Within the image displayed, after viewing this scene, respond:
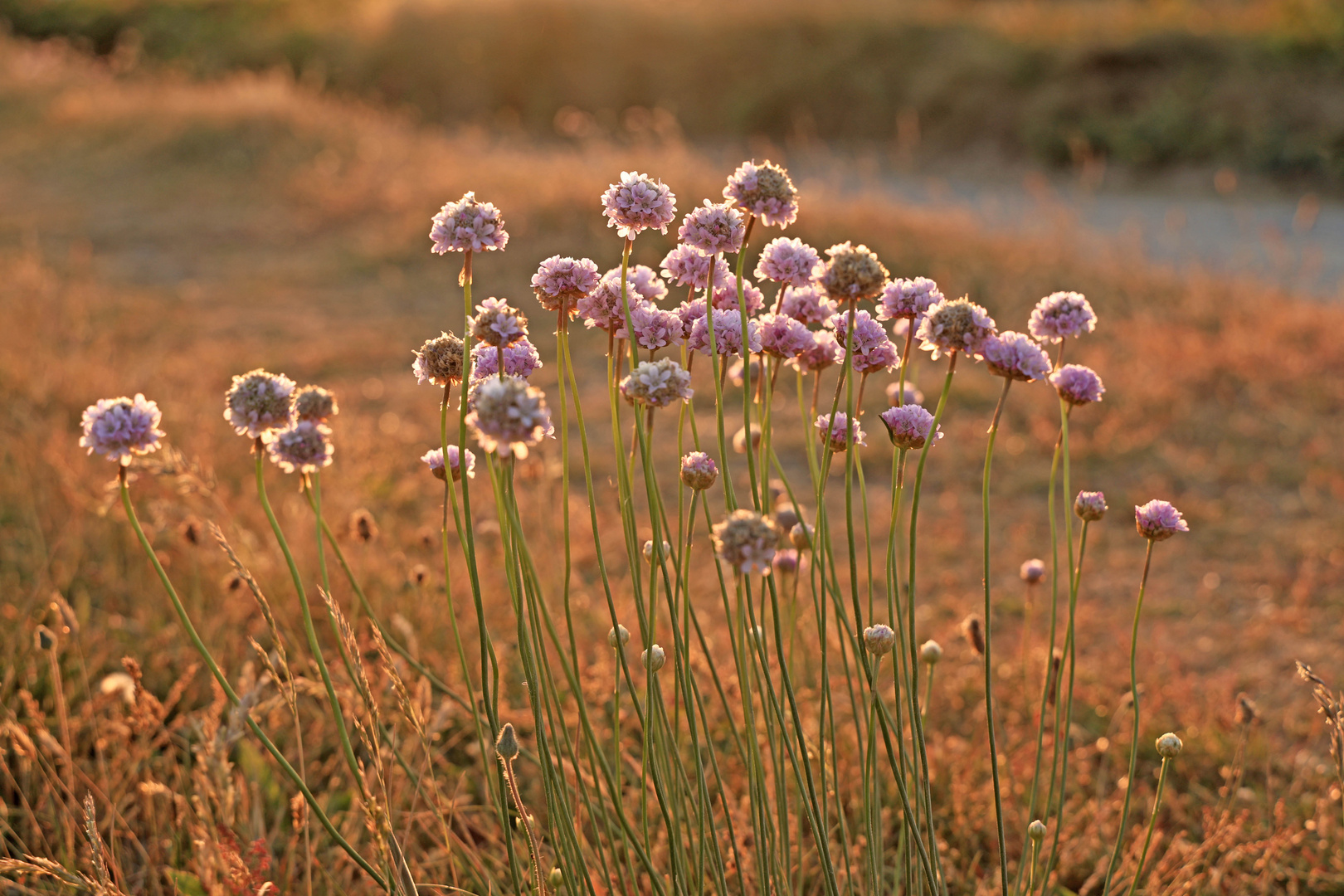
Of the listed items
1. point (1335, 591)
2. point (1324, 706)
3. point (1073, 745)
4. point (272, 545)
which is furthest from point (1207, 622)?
point (272, 545)

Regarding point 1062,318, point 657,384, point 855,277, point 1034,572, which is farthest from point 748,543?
point 1034,572

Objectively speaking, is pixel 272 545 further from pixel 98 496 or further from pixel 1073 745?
pixel 1073 745

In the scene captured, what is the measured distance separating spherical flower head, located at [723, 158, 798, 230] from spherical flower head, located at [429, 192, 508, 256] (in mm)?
276

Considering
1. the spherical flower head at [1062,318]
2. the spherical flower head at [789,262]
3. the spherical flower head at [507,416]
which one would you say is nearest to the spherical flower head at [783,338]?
the spherical flower head at [789,262]

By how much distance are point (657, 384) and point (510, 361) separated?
10.1 inches

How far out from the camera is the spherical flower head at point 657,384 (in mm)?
1122

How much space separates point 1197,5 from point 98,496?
1601cm

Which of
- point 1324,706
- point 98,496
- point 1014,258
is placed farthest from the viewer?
point 1014,258

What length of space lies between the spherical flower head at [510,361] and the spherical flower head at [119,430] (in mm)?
374

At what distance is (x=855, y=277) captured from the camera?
119 centimetres

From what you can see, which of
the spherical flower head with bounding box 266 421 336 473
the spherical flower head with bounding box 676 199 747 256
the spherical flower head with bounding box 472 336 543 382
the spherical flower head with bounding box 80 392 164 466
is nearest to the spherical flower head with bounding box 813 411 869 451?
the spherical flower head with bounding box 676 199 747 256

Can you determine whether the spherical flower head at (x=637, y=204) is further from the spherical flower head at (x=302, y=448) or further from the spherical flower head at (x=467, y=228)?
the spherical flower head at (x=302, y=448)

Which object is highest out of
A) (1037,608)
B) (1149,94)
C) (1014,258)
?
(1149,94)

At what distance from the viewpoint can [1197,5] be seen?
14.8 metres
